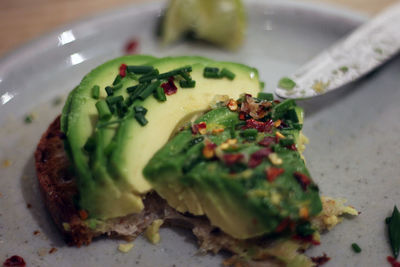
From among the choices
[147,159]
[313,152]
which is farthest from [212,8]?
[147,159]

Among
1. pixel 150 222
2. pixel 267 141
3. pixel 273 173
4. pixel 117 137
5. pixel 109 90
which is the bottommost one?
pixel 150 222

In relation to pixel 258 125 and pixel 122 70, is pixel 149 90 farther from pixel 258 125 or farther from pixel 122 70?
pixel 258 125

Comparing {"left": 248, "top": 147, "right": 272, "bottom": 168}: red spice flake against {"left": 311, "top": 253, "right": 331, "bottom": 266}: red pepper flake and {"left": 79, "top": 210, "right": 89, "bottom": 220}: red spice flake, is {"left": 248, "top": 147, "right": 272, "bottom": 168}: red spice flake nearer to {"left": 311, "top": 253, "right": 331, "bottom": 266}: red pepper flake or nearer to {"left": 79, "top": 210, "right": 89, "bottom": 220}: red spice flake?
{"left": 311, "top": 253, "right": 331, "bottom": 266}: red pepper flake

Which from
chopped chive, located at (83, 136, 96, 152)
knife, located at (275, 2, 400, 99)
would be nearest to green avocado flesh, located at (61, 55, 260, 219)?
chopped chive, located at (83, 136, 96, 152)

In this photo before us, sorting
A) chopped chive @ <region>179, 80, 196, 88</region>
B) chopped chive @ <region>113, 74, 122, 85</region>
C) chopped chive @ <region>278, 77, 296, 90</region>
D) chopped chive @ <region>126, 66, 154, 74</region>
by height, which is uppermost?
chopped chive @ <region>126, 66, 154, 74</region>

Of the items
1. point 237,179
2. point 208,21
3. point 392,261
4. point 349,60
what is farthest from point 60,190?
point 349,60

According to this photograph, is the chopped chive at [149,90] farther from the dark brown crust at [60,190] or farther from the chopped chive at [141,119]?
the dark brown crust at [60,190]

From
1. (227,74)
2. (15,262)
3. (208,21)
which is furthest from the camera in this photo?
(208,21)
